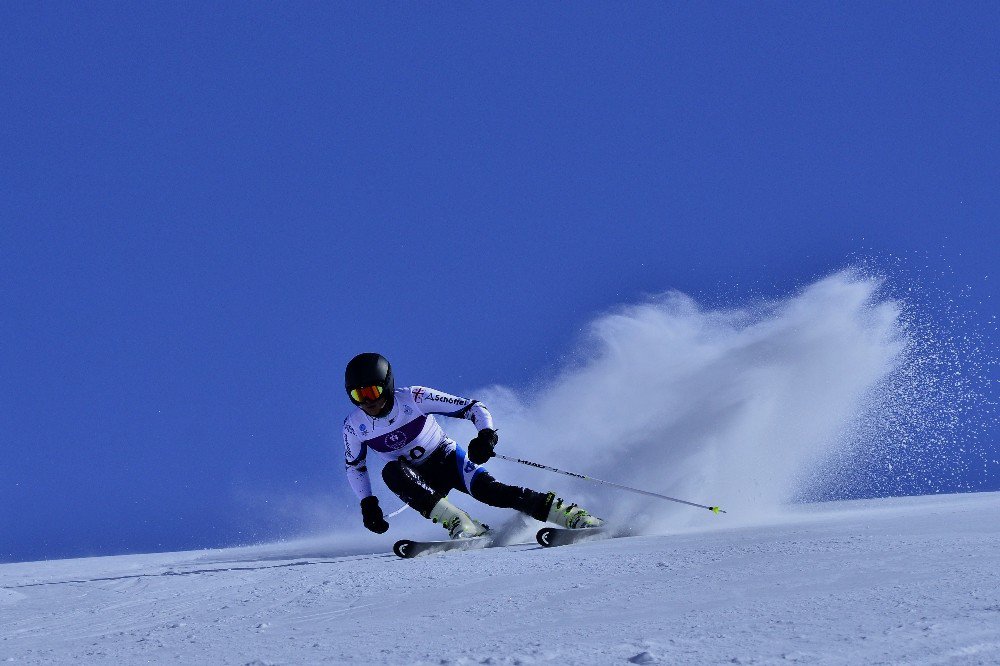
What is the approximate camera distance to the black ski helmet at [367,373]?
8484mm

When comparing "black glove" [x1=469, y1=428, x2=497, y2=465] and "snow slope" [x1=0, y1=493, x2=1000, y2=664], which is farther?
"black glove" [x1=469, y1=428, x2=497, y2=465]

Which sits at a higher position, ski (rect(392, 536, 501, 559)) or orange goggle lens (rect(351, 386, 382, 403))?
orange goggle lens (rect(351, 386, 382, 403))

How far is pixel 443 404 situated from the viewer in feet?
29.3

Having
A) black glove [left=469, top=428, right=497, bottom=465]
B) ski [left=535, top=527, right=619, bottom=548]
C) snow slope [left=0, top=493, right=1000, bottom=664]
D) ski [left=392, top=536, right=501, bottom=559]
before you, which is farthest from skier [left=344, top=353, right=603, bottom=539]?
snow slope [left=0, top=493, right=1000, bottom=664]

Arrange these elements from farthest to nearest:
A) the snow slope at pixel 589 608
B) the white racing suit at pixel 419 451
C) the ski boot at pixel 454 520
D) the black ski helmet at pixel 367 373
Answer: the white racing suit at pixel 419 451 → the black ski helmet at pixel 367 373 → the ski boot at pixel 454 520 → the snow slope at pixel 589 608

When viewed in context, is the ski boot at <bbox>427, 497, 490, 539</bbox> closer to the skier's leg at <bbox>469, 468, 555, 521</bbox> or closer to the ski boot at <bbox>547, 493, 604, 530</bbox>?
the skier's leg at <bbox>469, 468, 555, 521</bbox>

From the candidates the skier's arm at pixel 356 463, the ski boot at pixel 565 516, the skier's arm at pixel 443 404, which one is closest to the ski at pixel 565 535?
the ski boot at pixel 565 516

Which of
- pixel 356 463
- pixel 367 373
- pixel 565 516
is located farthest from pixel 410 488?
pixel 565 516

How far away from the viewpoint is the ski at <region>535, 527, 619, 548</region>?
748cm

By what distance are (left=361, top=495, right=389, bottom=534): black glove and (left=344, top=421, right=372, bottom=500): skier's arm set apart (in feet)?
0.45

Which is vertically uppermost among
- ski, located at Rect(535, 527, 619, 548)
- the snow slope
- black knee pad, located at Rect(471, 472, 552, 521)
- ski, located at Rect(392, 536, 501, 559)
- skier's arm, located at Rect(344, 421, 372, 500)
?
skier's arm, located at Rect(344, 421, 372, 500)

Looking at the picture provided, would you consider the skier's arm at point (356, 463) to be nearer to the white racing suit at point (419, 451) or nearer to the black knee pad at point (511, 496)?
the white racing suit at point (419, 451)

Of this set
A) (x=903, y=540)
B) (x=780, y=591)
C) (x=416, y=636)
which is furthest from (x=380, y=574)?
(x=903, y=540)

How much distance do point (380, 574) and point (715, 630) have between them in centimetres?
304
